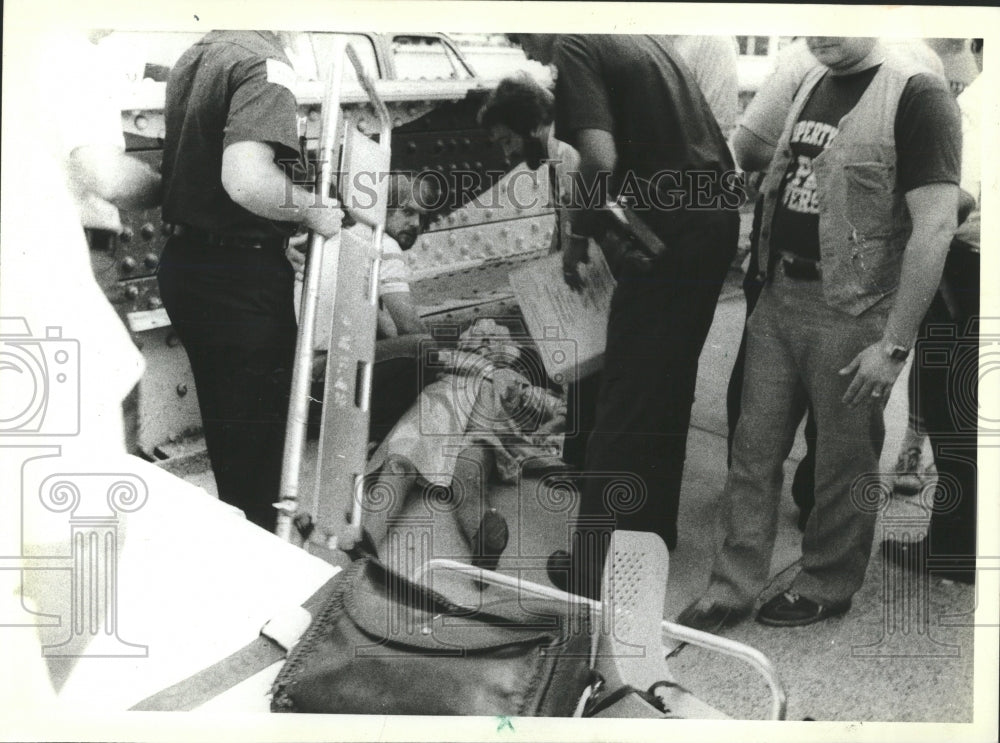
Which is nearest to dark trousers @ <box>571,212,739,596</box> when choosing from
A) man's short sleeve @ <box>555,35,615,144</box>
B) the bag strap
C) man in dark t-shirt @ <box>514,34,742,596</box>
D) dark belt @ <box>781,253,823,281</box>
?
man in dark t-shirt @ <box>514,34,742,596</box>

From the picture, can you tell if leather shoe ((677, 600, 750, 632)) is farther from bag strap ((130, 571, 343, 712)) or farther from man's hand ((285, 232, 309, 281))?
man's hand ((285, 232, 309, 281))

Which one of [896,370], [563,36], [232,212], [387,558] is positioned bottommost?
[387,558]

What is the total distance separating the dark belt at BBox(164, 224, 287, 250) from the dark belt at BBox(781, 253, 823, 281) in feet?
4.28

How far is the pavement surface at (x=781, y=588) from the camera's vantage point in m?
3.08

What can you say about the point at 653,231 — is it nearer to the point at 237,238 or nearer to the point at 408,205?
the point at 408,205

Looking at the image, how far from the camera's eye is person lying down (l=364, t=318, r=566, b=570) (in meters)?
3.07

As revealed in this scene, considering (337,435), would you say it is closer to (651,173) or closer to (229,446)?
(229,446)

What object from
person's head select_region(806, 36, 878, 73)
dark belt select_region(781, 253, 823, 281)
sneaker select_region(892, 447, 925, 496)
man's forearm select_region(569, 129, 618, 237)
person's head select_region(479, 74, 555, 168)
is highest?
person's head select_region(806, 36, 878, 73)

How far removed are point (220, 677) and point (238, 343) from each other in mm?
863

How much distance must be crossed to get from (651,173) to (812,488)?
91 centimetres

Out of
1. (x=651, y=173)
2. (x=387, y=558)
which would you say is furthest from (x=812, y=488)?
(x=387, y=558)

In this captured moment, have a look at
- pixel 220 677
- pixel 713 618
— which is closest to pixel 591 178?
pixel 713 618

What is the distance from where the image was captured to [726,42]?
300cm

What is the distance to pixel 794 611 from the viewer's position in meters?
3.12
